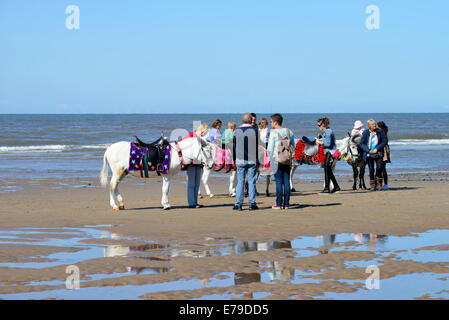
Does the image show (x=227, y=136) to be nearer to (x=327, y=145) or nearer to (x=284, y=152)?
(x=284, y=152)

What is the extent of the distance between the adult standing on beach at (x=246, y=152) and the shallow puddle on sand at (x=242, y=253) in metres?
3.27

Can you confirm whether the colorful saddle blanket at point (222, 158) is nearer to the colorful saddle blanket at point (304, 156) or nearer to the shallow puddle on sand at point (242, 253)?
the colorful saddle blanket at point (304, 156)

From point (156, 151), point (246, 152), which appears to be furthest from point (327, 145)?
point (156, 151)

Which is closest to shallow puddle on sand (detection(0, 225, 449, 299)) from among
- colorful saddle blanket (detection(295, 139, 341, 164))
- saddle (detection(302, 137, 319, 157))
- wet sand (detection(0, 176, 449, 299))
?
wet sand (detection(0, 176, 449, 299))

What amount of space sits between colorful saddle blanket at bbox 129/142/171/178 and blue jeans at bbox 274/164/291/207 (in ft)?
7.22

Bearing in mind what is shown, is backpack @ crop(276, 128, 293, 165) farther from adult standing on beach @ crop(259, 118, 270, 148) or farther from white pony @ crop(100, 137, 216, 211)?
adult standing on beach @ crop(259, 118, 270, 148)

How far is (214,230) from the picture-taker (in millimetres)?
9922

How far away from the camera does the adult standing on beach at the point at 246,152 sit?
12039mm

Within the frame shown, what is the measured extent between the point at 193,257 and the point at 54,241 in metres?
2.35

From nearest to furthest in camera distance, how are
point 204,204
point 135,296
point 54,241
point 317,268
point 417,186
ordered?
point 135,296, point 317,268, point 54,241, point 204,204, point 417,186
